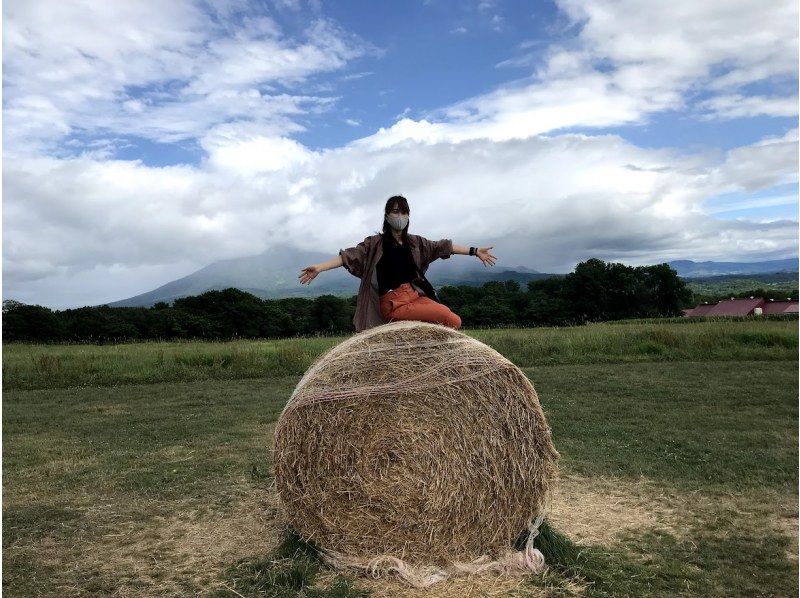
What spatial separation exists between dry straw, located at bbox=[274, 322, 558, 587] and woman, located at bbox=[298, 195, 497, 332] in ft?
2.46

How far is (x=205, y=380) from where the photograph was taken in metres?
16.3

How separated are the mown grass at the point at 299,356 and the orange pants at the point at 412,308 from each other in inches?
446

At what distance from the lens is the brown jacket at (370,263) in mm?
5871

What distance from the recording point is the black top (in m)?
5.89

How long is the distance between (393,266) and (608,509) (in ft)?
10.3

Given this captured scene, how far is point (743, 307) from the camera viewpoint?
44.6 meters

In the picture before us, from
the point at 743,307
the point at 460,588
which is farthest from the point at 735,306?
the point at 460,588

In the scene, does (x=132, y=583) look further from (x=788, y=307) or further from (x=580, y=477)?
(x=788, y=307)

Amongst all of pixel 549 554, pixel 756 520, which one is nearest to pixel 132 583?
pixel 549 554

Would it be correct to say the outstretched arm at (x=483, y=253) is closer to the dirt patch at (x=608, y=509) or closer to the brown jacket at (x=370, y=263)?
→ the brown jacket at (x=370, y=263)

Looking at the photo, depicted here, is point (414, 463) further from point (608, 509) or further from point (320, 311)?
point (320, 311)

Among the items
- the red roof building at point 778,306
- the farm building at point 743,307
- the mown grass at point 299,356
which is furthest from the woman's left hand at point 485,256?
the red roof building at point 778,306

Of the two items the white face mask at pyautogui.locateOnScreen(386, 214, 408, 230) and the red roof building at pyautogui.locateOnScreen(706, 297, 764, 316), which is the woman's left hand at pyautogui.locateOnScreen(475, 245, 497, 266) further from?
the red roof building at pyautogui.locateOnScreen(706, 297, 764, 316)

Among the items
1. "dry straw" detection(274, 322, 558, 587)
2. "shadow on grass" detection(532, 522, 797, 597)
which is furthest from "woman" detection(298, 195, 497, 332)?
"shadow on grass" detection(532, 522, 797, 597)
